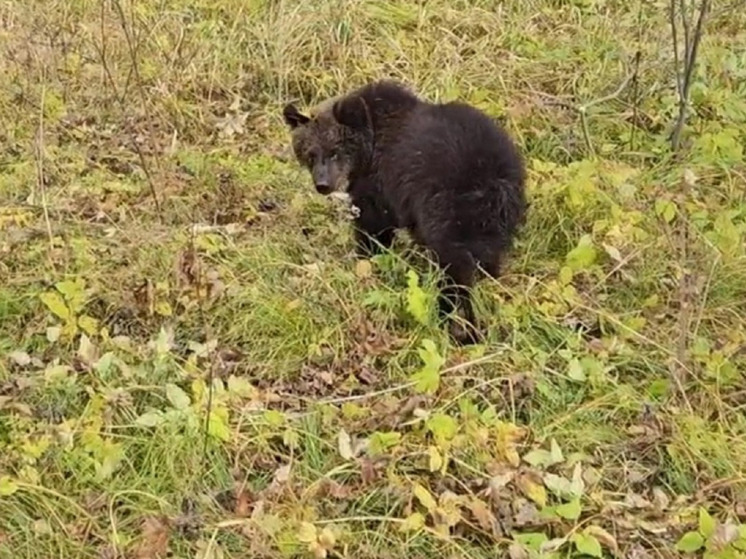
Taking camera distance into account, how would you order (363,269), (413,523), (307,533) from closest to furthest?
(307,533)
(413,523)
(363,269)

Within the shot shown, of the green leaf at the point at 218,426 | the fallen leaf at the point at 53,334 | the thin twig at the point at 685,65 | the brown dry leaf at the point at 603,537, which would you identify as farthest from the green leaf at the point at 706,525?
the thin twig at the point at 685,65

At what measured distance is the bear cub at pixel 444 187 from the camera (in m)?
4.13

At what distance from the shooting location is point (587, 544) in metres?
3.02

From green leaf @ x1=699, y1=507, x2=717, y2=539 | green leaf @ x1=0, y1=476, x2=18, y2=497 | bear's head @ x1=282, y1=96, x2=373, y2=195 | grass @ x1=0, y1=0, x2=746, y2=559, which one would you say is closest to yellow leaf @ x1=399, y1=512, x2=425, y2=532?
grass @ x1=0, y1=0, x2=746, y2=559

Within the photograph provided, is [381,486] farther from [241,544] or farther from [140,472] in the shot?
[140,472]

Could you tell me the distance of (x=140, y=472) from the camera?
3.37m

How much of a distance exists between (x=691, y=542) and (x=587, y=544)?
0.95 feet

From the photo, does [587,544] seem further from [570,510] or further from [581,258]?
[581,258]

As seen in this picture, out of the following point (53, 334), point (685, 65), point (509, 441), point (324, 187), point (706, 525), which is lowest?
point (53, 334)

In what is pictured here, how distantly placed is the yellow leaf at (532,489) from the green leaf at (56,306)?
6.08 feet

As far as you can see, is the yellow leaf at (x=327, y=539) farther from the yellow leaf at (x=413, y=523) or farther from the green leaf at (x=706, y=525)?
the green leaf at (x=706, y=525)

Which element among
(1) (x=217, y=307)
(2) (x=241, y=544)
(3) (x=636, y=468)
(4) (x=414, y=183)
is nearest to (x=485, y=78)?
(4) (x=414, y=183)

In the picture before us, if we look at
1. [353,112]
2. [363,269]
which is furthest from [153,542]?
[353,112]

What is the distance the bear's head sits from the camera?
4.80 metres
